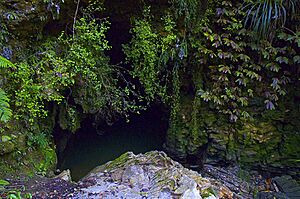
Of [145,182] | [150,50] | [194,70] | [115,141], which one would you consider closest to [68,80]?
[150,50]

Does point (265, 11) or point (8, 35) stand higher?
point (265, 11)

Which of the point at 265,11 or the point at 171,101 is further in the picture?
the point at 171,101

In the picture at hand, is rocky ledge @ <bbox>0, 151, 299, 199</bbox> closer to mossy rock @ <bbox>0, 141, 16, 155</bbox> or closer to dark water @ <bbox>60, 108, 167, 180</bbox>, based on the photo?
mossy rock @ <bbox>0, 141, 16, 155</bbox>

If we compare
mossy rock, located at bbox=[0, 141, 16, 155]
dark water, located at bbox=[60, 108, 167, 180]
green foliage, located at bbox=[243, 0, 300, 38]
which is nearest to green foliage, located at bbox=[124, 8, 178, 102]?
green foliage, located at bbox=[243, 0, 300, 38]

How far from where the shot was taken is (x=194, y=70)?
360cm

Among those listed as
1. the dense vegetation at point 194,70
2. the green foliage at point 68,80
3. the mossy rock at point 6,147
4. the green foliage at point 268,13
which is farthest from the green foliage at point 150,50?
the mossy rock at point 6,147

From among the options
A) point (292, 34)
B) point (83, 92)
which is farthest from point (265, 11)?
point (83, 92)

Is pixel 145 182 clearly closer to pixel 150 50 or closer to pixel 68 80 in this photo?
pixel 68 80

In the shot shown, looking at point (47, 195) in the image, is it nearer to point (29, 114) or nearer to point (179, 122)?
point (29, 114)

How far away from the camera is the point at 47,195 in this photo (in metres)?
2.29

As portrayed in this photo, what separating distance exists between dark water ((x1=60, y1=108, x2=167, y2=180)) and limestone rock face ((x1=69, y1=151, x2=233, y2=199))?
1205 mm

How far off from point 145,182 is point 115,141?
6.18 feet

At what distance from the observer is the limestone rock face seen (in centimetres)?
237

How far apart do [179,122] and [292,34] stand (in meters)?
1.59
